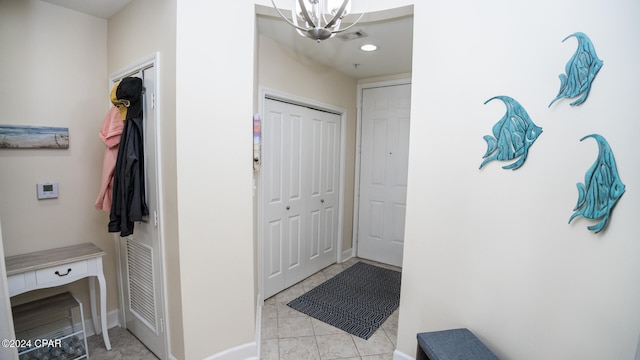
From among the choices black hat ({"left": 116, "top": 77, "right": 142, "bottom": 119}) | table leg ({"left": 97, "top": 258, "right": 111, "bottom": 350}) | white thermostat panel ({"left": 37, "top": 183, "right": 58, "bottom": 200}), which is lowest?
table leg ({"left": 97, "top": 258, "right": 111, "bottom": 350})

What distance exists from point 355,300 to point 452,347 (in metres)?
1.45

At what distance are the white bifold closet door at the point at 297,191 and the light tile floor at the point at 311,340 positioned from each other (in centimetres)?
39

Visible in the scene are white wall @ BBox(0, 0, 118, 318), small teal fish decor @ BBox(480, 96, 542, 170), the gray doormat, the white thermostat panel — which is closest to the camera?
small teal fish decor @ BBox(480, 96, 542, 170)

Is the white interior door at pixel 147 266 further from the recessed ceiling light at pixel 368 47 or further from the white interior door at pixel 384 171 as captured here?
the white interior door at pixel 384 171

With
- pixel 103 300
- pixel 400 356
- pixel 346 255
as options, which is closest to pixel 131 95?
pixel 103 300

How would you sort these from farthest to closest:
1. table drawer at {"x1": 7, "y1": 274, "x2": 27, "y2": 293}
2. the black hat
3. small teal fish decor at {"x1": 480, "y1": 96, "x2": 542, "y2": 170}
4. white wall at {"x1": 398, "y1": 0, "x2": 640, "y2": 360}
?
the black hat < table drawer at {"x1": 7, "y1": 274, "x2": 27, "y2": 293} < small teal fish decor at {"x1": 480, "y1": 96, "x2": 542, "y2": 170} < white wall at {"x1": 398, "y1": 0, "x2": 640, "y2": 360}

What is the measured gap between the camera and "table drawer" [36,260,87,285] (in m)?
1.76

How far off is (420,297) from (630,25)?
5.40 feet

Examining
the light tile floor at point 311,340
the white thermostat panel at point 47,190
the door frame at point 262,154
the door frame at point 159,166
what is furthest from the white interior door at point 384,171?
the white thermostat panel at point 47,190

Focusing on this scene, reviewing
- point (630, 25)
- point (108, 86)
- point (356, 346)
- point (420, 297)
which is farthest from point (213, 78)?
point (356, 346)

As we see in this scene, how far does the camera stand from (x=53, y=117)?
202 cm

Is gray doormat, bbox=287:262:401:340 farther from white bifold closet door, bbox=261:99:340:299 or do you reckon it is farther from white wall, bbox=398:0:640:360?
white wall, bbox=398:0:640:360

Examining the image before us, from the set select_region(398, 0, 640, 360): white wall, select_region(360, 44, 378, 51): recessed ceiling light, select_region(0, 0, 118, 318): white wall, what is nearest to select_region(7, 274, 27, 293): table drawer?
select_region(0, 0, 118, 318): white wall

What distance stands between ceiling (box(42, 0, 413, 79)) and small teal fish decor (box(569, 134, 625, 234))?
128cm
